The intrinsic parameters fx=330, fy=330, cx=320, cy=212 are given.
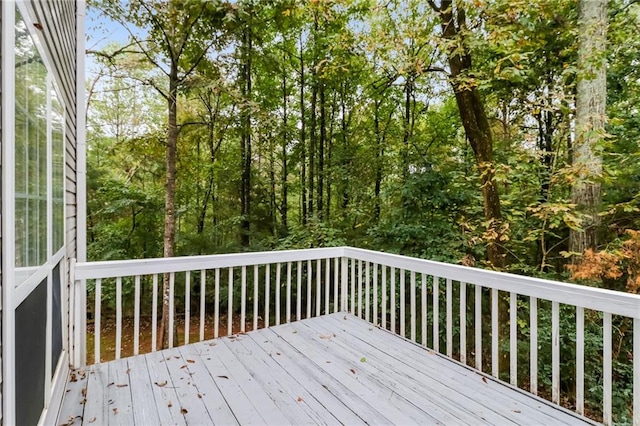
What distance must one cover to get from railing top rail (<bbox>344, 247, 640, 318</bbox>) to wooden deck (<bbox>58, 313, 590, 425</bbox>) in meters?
0.71

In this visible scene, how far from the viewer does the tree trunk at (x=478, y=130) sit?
4594mm

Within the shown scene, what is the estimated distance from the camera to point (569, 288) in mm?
2010

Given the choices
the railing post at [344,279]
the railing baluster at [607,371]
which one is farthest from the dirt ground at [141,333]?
the railing baluster at [607,371]

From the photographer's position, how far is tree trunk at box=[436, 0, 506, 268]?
459cm

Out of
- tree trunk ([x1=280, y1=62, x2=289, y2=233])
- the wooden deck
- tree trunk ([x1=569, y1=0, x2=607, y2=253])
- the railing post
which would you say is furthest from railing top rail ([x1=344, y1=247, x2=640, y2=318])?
tree trunk ([x1=280, y1=62, x2=289, y2=233])

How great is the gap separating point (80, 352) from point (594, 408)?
5686 mm

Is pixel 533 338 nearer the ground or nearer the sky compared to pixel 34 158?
nearer the ground

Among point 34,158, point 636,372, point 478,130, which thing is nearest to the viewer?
point 34,158

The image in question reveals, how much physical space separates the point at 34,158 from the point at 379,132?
23.6ft

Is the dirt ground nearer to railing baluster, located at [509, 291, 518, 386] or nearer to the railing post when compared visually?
the railing post

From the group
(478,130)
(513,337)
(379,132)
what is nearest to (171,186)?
(379,132)

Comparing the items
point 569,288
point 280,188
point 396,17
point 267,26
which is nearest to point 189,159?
point 280,188

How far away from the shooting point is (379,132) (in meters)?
7.90

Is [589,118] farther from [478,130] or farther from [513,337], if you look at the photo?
[513,337]
